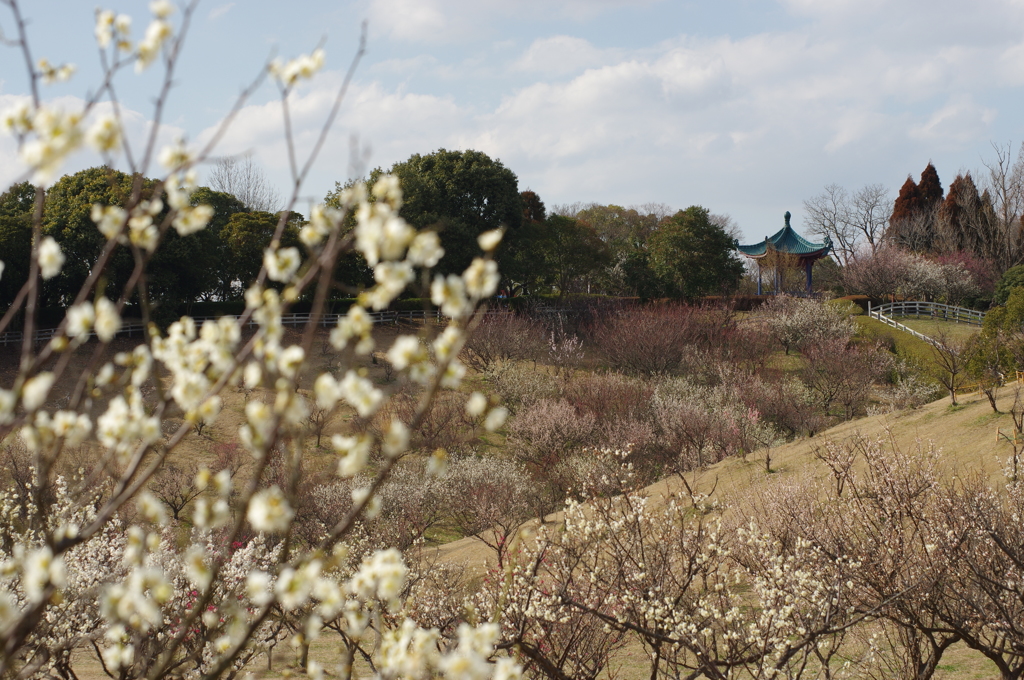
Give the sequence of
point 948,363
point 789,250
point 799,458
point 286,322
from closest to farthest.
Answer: point 799,458, point 948,363, point 286,322, point 789,250

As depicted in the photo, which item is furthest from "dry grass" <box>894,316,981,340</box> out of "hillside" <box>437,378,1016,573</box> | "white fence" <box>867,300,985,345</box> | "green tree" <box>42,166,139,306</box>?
"green tree" <box>42,166,139,306</box>

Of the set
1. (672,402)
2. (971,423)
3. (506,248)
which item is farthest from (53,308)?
(971,423)

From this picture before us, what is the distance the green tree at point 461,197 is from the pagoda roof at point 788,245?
13.8 meters

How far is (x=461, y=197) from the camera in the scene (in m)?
31.9

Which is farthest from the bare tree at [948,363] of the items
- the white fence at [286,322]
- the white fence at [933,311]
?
the white fence at [286,322]

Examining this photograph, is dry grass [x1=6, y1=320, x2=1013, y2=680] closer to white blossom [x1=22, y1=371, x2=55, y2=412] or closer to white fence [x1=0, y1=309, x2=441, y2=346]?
white blossom [x1=22, y1=371, x2=55, y2=412]

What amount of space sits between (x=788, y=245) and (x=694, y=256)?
8817mm

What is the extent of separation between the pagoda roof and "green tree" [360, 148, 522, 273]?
45.4 ft

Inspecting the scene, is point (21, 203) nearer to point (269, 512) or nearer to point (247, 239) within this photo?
point (247, 239)

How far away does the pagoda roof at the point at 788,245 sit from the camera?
38.9 meters

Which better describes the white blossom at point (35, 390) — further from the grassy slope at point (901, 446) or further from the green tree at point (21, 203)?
the green tree at point (21, 203)

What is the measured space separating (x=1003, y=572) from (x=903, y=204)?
4525 centimetres

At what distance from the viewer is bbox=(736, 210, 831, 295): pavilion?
128 feet

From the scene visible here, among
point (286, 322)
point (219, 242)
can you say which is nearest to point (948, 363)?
point (286, 322)
